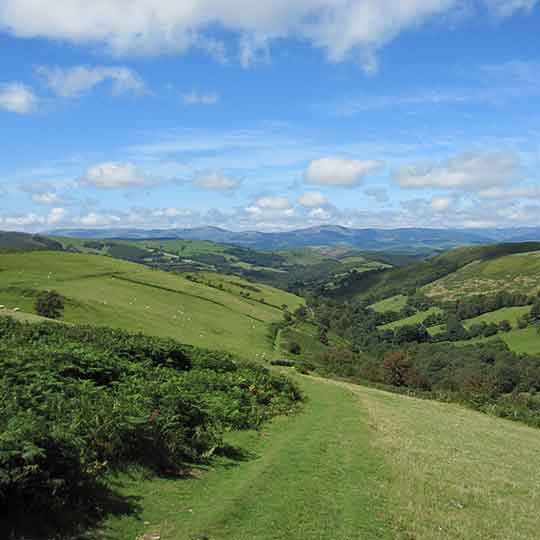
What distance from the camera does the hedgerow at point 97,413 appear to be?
11805 mm

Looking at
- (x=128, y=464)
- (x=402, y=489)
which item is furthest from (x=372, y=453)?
(x=128, y=464)

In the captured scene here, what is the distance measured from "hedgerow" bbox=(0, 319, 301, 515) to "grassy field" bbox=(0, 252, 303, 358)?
4650 centimetres

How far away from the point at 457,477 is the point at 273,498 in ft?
32.2

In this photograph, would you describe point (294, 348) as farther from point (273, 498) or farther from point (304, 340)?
point (273, 498)

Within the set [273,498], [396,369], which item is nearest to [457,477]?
[273,498]

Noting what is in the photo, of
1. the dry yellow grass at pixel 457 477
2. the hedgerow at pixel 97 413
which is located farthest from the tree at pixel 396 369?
the hedgerow at pixel 97 413

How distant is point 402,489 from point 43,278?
116023mm

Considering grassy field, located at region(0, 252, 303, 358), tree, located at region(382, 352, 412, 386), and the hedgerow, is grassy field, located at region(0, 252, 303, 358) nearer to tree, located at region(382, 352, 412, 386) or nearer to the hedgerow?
tree, located at region(382, 352, 412, 386)

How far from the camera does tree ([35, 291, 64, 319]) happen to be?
265ft

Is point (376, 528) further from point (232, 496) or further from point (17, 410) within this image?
point (17, 410)

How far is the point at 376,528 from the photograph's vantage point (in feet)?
46.1

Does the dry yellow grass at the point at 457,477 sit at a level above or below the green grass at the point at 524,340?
above

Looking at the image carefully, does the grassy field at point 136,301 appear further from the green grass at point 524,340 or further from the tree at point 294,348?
the green grass at point 524,340

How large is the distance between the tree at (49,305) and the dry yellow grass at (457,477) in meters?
58.1
